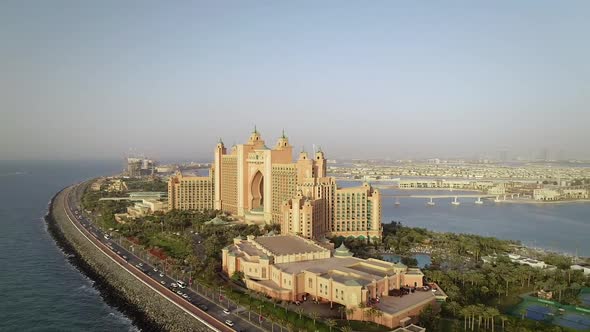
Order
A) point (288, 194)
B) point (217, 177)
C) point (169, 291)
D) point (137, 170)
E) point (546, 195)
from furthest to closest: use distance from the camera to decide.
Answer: point (137, 170), point (546, 195), point (217, 177), point (288, 194), point (169, 291)

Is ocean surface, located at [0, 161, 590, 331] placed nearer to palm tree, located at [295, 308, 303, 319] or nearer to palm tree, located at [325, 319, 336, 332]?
palm tree, located at [295, 308, 303, 319]

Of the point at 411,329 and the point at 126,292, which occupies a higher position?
the point at 411,329

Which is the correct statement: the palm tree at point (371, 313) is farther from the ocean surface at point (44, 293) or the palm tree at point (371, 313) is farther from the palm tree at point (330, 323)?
the ocean surface at point (44, 293)

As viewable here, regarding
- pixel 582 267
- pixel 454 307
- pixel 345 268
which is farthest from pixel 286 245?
pixel 582 267

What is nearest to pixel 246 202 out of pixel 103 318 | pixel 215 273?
pixel 215 273

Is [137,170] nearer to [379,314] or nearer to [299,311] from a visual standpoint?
[299,311]

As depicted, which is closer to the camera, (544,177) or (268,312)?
(268,312)

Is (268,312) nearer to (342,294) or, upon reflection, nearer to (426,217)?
(342,294)
